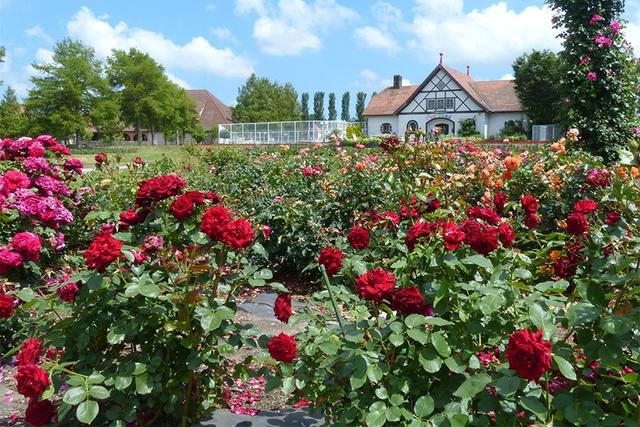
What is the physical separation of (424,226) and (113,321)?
1.10 meters

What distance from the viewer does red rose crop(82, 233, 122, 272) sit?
1.69 meters

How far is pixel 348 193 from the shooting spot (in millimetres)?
5238

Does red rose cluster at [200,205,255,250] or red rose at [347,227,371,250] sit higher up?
red rose cluster at [200,205,255,250]

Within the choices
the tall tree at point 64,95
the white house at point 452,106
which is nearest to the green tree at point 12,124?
the tall tree at point 64,95

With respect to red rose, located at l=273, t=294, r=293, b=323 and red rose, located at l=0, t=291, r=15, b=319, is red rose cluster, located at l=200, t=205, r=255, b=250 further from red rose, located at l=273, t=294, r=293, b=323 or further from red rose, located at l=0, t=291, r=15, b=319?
red rose, located at l=0, t=291, r=15, b=319

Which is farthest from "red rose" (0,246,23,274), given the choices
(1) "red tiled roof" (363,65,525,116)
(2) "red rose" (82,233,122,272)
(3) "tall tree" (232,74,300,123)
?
(3) "tall tree" (232,74,300,123)

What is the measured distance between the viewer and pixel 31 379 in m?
1.56

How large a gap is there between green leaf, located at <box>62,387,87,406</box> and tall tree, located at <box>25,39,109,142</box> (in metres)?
47.2

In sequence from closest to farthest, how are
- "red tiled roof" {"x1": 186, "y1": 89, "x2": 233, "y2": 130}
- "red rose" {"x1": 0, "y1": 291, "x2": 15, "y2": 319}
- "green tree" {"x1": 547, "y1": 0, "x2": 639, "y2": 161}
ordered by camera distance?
"red rose" {"x1": 0, "y1": 291, "x2": 15, "y2": 319}, "green tree" {"x1": 547, "y1": 0, "x2": 639, "y2": 161}, "red tiled roof" {"x1": 186, "y1": 89, "x2": 233, "y2": 130}

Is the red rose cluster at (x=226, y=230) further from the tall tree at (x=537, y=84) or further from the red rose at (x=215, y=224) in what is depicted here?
the tall tree at (x=537, y=84)

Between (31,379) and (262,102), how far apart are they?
195 feet

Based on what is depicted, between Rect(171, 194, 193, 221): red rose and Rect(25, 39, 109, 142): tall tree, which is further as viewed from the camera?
Rect(25, 39, 109, 142): tall tree

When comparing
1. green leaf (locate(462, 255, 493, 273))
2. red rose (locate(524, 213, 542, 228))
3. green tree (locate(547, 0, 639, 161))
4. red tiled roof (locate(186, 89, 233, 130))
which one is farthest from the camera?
red tiled roof (locate(186, 89, 233, 130))

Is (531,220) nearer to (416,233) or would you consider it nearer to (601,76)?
(416,233)
